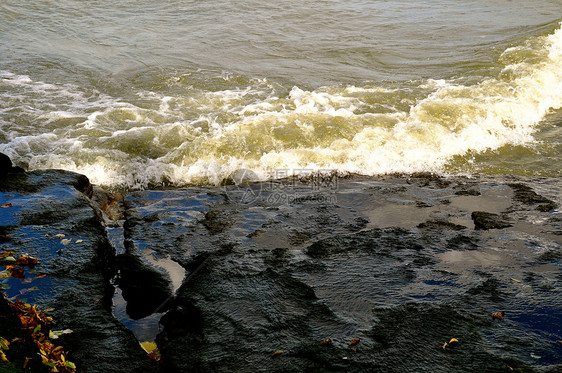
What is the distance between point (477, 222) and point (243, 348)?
3042mm

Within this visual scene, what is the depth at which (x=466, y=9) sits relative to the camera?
52.8ft

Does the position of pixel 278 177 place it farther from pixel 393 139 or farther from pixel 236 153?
A: pixel 393 139

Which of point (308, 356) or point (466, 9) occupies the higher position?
point (466, 9)

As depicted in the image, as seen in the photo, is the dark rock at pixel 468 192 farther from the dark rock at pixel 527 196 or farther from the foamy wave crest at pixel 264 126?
the foamy wave crest at pixel 264 126

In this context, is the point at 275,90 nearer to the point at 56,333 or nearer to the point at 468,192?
the point at 468,192

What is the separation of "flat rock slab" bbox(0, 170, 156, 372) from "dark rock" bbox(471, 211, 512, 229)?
3506mm

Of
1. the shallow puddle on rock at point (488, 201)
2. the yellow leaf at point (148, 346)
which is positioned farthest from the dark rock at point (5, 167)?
the shallow puddle on rock at point (488, 201)

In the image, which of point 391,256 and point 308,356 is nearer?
point 308,356

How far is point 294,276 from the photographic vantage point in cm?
366

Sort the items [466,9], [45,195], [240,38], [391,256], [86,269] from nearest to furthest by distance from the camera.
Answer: [86,269] < [391,256] < [45,195] < [240,38] < [466,9]

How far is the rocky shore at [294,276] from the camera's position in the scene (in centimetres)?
283

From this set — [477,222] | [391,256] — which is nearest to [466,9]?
[477,222]

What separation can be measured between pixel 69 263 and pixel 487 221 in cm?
401

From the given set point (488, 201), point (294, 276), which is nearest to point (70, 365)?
point (294, 276)
